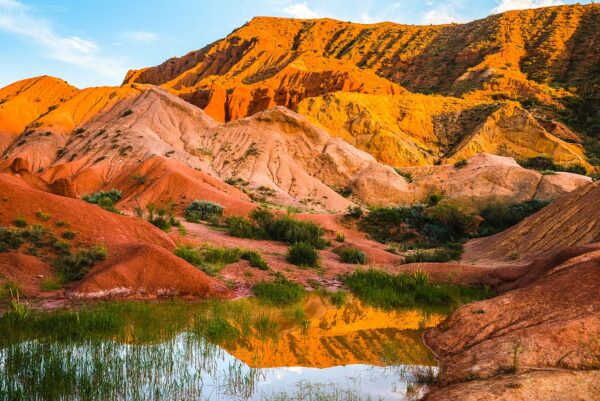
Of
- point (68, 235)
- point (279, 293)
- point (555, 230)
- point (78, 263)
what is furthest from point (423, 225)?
point (78, 263)

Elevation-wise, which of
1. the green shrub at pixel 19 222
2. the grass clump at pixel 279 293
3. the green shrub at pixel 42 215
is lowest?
the grass clump at pixel 279 293

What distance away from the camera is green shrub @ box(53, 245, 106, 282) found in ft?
41.8

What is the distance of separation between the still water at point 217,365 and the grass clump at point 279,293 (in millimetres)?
2651

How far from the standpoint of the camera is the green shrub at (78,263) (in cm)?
1273

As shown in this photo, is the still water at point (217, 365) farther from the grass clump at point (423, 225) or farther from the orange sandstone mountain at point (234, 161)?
the orange sandstone mountain at point (234, 161)

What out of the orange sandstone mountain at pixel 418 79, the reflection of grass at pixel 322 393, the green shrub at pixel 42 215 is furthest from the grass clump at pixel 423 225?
the orange sandstone mountain at pixel 418 79

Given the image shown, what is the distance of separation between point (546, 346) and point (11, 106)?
238 ft

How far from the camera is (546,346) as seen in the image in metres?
7.40

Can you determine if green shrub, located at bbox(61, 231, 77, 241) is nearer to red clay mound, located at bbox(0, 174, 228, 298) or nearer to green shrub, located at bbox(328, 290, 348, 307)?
red clay mound, located at bbox(0, 174, 228, 298)

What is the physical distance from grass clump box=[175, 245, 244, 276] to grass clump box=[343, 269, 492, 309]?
3.81 m

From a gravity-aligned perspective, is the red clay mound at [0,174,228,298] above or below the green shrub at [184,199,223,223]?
below

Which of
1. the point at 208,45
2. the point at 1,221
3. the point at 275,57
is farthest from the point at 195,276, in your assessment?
the point at 208,45

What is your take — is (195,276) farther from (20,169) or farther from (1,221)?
(20,169)

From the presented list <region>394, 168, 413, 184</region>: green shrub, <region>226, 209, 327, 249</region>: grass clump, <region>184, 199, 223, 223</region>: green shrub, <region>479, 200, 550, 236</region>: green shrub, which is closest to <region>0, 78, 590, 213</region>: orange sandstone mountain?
<region>394, 168, 413, 184</region>: green shrub
